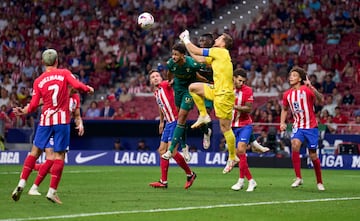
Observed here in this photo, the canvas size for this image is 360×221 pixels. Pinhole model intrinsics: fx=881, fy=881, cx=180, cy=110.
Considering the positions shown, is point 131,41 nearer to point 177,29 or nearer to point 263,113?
point 177,29

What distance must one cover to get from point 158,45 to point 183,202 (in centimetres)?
2513

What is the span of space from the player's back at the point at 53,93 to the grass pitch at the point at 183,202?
4.49ft

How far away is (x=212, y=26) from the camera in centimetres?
4047

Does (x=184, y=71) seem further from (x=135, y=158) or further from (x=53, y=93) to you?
(x=135, y=158)

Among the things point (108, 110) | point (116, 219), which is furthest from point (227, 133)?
point (108, 110)

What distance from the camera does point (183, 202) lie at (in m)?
14.5

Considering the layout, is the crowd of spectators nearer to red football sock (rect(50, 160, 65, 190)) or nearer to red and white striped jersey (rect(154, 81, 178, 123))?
→ red and white striped jersey (rect(154, 81, 178, 123))

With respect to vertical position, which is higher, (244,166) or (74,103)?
(74,103)

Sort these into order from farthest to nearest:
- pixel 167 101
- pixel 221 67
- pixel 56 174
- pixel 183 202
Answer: pixel 167 101, pixel 221 67, pixel 183 202, pixel 56 174

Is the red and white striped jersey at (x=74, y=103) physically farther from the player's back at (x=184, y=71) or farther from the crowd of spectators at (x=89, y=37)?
the crowd of spectators at (x=89, y=37)

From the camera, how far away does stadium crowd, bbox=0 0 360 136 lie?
33.1 m

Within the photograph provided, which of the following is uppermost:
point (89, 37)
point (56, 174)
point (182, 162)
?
point (89, 37)

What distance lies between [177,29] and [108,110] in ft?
23.0

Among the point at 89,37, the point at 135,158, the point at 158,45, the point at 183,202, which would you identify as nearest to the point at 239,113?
the point at 183,202
